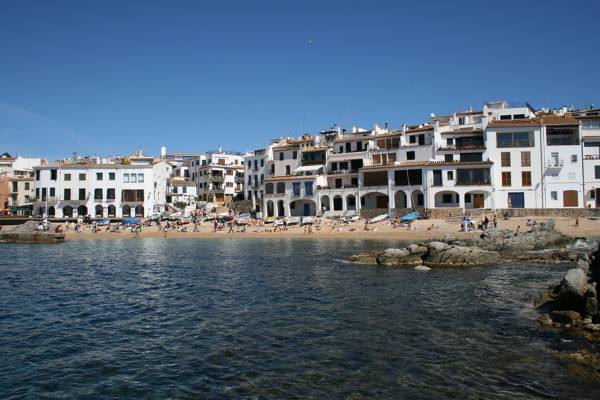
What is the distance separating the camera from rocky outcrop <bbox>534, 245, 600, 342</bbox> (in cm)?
1853

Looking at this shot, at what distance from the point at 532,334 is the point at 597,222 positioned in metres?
45.5

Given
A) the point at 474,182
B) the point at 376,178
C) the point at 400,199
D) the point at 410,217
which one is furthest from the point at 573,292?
the point at 376,178

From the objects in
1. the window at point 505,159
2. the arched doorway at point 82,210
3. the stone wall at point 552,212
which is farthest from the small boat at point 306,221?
the arched doorway at point 82,210

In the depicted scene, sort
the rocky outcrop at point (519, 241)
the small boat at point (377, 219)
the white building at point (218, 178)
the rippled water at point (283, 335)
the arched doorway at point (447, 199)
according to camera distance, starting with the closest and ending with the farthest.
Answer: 1. the rippled water at point (283, 335)
2. the rocky outcrop at point (519, 241)
3. the small boat at point (377, 219)
4. the arched doorway at point (447, 199)
5. the white building at point (218, 178)

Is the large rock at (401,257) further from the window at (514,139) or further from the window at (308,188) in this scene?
the window at (308,188)

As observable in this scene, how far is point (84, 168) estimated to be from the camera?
305 feet

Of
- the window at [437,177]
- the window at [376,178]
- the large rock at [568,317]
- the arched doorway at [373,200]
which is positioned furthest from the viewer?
the arched doorway at [373,200]

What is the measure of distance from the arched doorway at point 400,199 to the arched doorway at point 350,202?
6771mm

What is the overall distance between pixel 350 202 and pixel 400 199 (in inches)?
321

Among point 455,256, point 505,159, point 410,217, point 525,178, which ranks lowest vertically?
point 455,256

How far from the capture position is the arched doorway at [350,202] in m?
79.0

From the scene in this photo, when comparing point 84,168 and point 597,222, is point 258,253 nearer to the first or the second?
point 597,222

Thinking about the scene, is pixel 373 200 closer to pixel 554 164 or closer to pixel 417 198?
pixel 417 198

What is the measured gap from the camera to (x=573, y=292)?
20.1m
